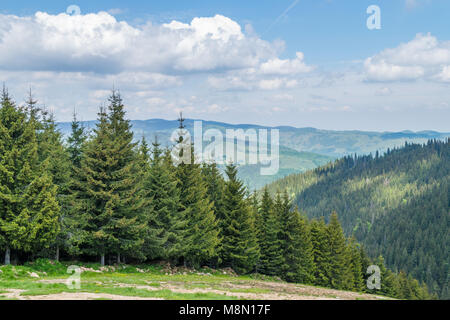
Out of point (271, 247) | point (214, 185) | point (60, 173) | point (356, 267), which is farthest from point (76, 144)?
point (356, 267)

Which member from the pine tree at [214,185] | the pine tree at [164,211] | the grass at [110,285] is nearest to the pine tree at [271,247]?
the pine tree at [214,185]

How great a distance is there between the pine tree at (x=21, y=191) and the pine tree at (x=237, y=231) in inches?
991

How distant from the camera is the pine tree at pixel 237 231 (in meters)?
48.5

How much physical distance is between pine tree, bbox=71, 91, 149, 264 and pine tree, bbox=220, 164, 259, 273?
1646 centimetres

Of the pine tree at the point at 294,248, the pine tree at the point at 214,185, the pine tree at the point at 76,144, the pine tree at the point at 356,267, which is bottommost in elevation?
the pine tree at the point at 356,267

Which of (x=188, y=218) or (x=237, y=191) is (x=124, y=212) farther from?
(x=237, y=191)

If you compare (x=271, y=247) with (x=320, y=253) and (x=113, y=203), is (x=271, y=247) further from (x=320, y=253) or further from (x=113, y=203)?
(x=113, y=203)

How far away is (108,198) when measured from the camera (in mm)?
32719

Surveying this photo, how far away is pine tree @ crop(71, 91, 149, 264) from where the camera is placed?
1261 inches

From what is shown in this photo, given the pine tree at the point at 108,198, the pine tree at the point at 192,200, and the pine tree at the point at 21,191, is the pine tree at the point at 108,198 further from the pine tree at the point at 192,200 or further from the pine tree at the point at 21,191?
the pine tree at the point at 192,200

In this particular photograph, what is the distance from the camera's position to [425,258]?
17738cm

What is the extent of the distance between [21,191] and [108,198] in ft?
24.4

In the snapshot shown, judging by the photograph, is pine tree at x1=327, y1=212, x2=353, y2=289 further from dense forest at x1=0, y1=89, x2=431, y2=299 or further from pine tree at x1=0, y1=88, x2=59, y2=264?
pine tree at x1=0, y1=88, x2=59, y2=264
